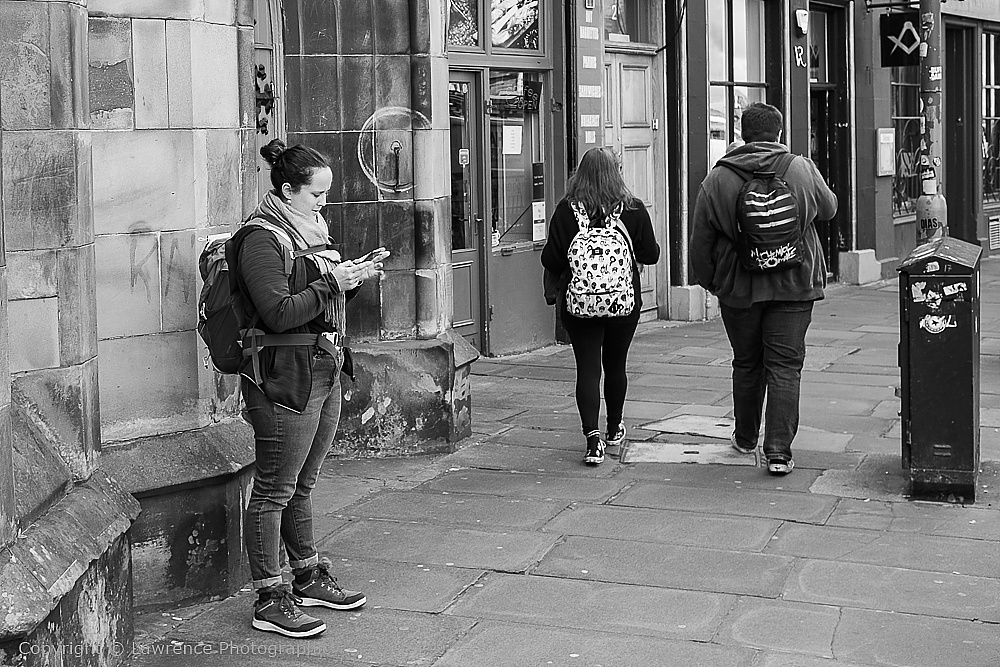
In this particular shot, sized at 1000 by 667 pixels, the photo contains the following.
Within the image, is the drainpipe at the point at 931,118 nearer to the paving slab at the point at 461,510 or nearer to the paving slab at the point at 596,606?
the paving slab at the point at 461,510

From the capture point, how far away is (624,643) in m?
4.98

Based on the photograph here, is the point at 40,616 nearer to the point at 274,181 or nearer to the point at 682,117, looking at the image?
the point at 274,181

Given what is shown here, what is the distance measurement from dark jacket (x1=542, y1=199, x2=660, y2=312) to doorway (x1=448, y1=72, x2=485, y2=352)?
11.6ft

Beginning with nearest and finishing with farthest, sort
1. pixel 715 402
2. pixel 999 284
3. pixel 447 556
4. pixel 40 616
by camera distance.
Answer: pixel 40 616 → pixel 447 556 → pixel 715 402 → pixel 999 284

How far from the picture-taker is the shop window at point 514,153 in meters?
11.8

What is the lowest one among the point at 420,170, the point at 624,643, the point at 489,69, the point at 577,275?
the point at 624,643

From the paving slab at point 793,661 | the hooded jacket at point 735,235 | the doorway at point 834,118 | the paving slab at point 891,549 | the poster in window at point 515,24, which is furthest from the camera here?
the doorway at point 834,118

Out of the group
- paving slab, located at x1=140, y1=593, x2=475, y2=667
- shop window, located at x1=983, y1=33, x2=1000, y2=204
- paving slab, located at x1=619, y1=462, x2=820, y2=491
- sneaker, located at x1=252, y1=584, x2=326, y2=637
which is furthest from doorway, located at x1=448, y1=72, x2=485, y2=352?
shop window, located at x1=983, y1=33, x2=1000, y2=204

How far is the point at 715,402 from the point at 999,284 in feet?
30.3

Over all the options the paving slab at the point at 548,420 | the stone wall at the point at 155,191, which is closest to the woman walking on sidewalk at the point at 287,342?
Result: the stone wall at the point at 155,191

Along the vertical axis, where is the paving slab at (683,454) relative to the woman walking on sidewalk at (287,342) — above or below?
below

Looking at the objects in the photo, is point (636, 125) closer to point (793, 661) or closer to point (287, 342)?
point (287, 342)

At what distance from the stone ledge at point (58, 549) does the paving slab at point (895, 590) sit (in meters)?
2.49

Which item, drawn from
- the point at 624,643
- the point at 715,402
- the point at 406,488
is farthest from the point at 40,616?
the point at 715,402
